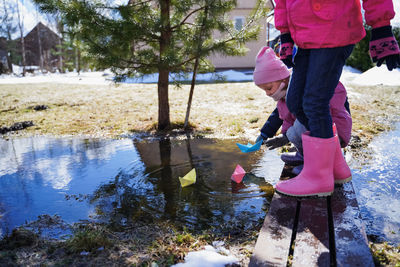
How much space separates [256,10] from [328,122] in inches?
126

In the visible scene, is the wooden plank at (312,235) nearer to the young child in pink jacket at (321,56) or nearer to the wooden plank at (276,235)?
the wooden plank at (276,235)

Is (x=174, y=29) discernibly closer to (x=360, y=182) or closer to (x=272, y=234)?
(x=360, y=182)

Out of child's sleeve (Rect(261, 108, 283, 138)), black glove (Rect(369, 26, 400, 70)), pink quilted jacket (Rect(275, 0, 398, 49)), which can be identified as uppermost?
pink quilted jacket (Rect(275, 0, 398, 49))

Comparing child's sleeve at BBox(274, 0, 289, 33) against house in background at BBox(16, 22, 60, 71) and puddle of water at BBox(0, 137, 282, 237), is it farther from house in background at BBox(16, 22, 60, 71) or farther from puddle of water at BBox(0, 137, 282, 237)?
house in background at BBox(16, 22, 60, 71)

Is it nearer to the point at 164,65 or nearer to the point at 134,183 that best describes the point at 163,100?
the point at 164,65

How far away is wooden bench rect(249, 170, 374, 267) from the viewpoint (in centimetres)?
165

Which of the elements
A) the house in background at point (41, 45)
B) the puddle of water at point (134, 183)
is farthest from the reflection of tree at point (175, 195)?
the house in background at point (41, 45)

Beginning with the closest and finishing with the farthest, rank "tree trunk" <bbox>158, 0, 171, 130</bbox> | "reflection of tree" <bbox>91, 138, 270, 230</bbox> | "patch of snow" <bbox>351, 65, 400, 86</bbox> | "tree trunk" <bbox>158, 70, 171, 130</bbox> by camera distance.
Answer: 1. "reflection of tree" <bbox>91, 138, 270, 230</bbox>
2. "tree trunk" <bbox>158, 0, 171, 130</bbox>
3. "tree trunk" <bbox>158, 70, 171, 130</bbox>
4. "patch of snow" <bbox>351, 65, 400, 86</bbox>

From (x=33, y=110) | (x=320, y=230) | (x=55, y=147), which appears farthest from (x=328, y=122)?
(x=33, y=110)

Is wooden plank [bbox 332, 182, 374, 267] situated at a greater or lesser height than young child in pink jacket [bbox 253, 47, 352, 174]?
lesser

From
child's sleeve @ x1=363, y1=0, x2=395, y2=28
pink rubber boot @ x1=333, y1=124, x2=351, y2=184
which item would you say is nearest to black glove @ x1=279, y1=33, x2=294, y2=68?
child's sleeve @ x1=363, y1=0, x2=395, y2=28

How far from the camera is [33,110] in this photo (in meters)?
7.54

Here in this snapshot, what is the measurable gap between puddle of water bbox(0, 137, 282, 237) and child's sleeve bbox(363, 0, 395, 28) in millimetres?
1475

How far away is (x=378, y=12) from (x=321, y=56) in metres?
0.41
